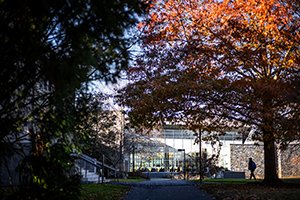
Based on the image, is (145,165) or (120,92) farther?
(145,165)

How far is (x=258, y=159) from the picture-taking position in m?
38.5

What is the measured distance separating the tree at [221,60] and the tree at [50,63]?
8.59 m

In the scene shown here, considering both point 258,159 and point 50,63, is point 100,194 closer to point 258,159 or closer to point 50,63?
point 50,63

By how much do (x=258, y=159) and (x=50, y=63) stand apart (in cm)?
3600

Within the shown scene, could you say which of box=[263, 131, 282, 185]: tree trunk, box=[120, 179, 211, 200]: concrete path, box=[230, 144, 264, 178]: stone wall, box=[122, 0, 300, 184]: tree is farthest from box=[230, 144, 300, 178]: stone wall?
box=[120, 179, 211, 200]: concrete path

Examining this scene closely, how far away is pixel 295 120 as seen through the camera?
1280 cm

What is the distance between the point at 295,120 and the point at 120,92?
752 cm

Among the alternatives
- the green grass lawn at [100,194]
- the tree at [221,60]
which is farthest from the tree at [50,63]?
the tree at [221,60]

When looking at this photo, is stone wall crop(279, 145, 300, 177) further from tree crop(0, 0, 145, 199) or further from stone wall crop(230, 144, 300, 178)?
tree crop(0, 0, 145, 199)

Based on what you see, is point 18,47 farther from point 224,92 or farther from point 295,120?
point 224,92

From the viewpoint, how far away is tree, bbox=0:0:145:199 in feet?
16.6

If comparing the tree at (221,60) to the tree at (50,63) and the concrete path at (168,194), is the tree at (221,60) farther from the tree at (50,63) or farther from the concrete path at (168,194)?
the tree at (50,63)

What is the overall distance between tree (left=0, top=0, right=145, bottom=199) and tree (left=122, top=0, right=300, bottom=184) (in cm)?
859

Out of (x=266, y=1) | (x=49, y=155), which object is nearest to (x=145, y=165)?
(x=266, y=1)
